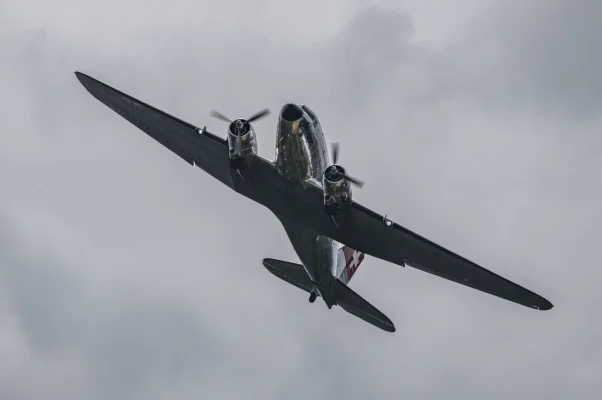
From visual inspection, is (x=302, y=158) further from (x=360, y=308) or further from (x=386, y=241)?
(x=360, y=308)

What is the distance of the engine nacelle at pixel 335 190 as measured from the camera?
1768 inches

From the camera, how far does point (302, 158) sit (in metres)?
45.8

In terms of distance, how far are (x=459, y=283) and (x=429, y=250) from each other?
253 cm

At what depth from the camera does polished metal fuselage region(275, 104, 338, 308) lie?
4488 cm

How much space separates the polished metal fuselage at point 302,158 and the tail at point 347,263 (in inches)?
166

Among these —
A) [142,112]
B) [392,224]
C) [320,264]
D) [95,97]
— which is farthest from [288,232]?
[95,97]

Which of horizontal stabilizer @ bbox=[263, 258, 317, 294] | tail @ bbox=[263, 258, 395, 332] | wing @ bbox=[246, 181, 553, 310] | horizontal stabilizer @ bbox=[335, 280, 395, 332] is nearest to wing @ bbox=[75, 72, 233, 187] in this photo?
wing @ bbox=[246, 181, 553, 310]

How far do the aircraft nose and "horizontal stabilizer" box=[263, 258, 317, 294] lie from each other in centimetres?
1227

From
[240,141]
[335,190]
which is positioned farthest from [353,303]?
[240,141]

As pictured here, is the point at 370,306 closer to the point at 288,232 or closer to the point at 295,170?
the point at 288,232

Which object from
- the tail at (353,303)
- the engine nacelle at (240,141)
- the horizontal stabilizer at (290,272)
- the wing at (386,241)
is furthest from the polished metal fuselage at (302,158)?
the horizontal stabilizer at (290,272)

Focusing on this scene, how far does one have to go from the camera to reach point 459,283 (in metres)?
48.3

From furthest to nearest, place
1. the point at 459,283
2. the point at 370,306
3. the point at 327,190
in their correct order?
the point at 370,306
the point at 459,283
the point at 327,190

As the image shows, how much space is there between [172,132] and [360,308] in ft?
45.0
